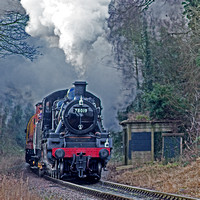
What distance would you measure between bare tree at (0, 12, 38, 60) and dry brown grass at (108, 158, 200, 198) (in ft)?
18.3

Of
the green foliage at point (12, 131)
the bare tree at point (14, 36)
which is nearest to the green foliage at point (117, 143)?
the bare tree at point (14, 36)

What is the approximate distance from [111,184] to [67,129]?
226 centimetres

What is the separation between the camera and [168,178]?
10406mm

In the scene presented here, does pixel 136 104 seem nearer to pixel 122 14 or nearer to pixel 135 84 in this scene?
pixel 135 84

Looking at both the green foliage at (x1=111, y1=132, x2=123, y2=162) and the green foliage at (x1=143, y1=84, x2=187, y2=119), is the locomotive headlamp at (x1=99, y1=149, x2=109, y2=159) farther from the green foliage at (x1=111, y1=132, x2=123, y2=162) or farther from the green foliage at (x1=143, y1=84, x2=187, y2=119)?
the green foliage at (x1=111, y1=132, x2=123, y2=162)

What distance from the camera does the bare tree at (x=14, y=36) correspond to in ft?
40.8

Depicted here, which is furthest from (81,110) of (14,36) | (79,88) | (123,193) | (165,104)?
(165,104)

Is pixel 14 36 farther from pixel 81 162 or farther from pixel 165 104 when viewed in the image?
pixel 165 104

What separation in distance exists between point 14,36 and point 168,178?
23.9 ft

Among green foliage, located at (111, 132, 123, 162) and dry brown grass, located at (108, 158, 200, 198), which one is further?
green foliage, located at (111, 132, 123, 162)

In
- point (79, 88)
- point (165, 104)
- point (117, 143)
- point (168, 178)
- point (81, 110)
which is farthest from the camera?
point (117, 143)

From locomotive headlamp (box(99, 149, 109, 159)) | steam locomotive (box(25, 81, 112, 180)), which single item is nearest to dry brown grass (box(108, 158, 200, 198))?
locomotive headlamp (box(99, 149, 109, 159))

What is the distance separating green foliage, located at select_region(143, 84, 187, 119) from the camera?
15.0 m

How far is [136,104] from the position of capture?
22.1 meters
